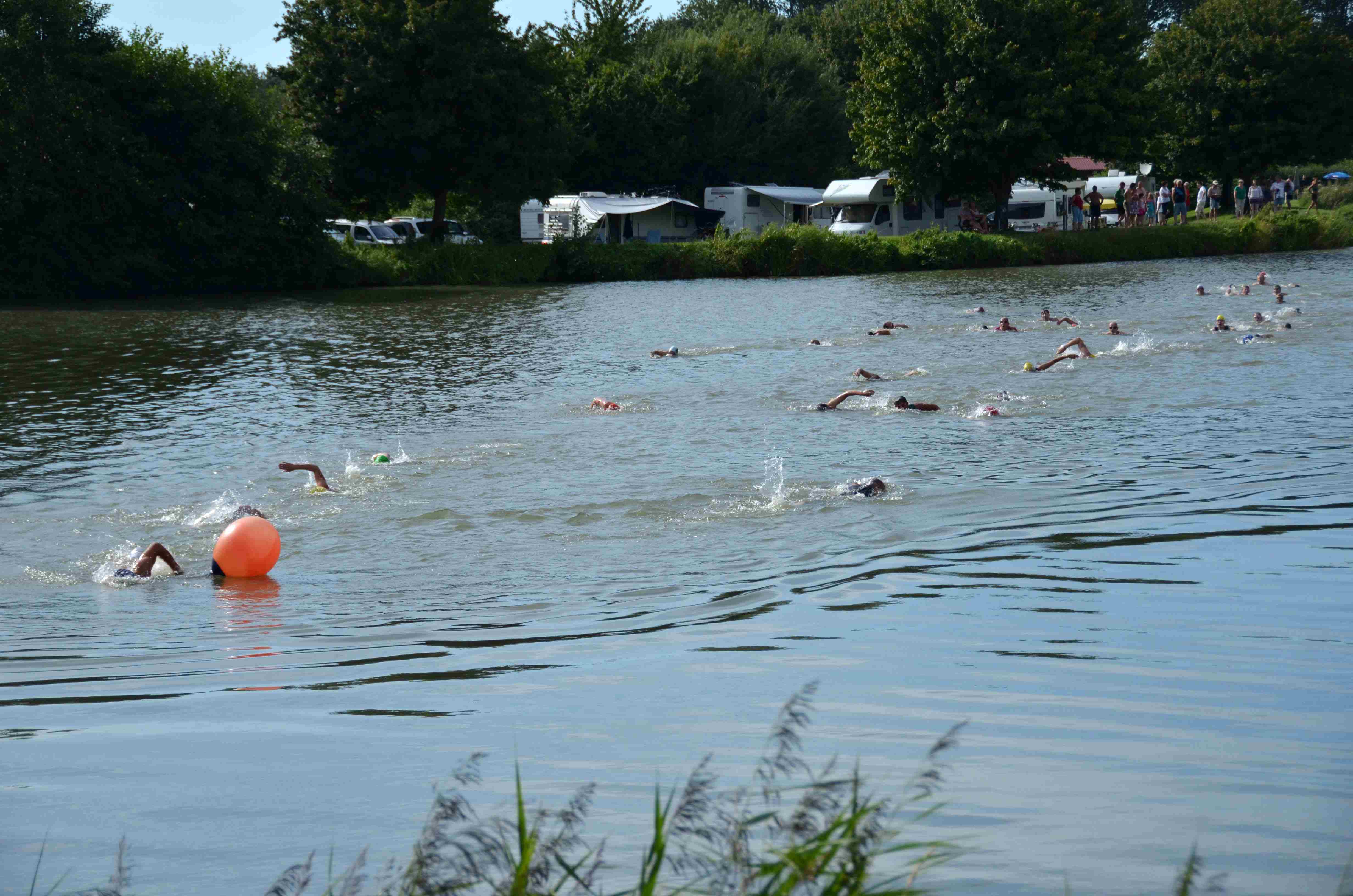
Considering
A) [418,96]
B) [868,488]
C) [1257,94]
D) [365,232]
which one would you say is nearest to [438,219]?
[365,232]

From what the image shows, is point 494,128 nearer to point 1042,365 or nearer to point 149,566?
point 1042,365

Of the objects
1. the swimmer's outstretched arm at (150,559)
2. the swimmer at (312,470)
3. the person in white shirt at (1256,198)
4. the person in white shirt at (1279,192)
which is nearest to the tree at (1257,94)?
the person in white shirt at (1279,192)

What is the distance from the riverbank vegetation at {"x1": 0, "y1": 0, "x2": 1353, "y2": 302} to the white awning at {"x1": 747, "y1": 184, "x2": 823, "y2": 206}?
468 cm

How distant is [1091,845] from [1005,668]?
253cm

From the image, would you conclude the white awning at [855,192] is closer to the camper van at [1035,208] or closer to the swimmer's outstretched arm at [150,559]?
the camper van at [1035,208]

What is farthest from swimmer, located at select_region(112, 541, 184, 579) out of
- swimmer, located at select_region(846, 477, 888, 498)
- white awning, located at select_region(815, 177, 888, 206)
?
white awning, located at select_region(815, 177, 888, 206)

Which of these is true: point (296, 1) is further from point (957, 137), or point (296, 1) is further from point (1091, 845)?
point (1091, 845)

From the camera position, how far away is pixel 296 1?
58.9 m

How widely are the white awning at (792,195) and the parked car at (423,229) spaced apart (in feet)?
55.0

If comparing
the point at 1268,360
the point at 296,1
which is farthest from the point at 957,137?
the point at 1268,360

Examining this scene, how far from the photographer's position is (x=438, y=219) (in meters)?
60.7

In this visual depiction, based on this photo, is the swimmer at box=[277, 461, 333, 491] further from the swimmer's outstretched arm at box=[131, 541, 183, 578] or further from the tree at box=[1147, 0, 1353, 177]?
the tree at box=[1147, 0, 1353, 177]

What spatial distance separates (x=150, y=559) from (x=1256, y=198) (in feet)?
214

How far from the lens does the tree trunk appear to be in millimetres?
60312
